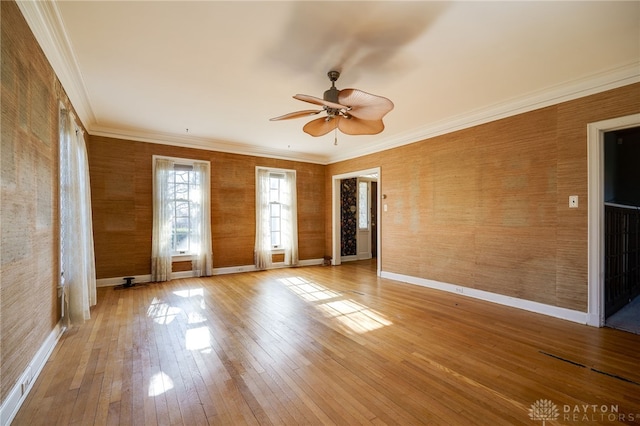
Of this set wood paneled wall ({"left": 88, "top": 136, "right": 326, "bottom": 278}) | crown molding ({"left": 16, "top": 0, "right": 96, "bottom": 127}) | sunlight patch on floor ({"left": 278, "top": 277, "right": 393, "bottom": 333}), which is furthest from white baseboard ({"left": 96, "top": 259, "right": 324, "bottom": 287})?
crown molding ({"left": 16, "top": 0, "right": 96, "bottom": 127})

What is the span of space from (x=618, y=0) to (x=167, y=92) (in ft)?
14.4

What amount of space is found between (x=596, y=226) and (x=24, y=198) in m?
5.39

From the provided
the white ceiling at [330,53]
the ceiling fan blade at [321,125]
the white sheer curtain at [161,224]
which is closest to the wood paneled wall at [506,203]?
the white ceiling at [330,53]

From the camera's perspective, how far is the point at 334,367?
2266 mm

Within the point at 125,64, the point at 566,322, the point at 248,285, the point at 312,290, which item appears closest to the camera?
the point at 125,64

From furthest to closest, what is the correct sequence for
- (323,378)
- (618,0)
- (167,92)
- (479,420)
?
1. (167,92)
2. (323,378)
3. (618,0)
4. (479,420)

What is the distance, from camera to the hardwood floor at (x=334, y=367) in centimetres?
174

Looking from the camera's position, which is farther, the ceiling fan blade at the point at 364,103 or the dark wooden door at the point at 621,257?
the dark wooden door at the point at 621,257

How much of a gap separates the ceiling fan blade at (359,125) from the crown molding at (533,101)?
198cm

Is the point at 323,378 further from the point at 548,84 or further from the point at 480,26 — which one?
the point at 548,84

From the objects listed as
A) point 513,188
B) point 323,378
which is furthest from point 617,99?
point 323,378

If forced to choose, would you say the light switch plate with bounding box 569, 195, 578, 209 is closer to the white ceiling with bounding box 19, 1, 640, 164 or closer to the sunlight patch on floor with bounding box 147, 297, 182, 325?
the white ceiling with bounding box 19, 1, 640, 164

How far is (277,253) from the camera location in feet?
22.1

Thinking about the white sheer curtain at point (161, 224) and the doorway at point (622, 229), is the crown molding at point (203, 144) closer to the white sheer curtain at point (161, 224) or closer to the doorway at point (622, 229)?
the white sheer curtain at point (161, 224)
